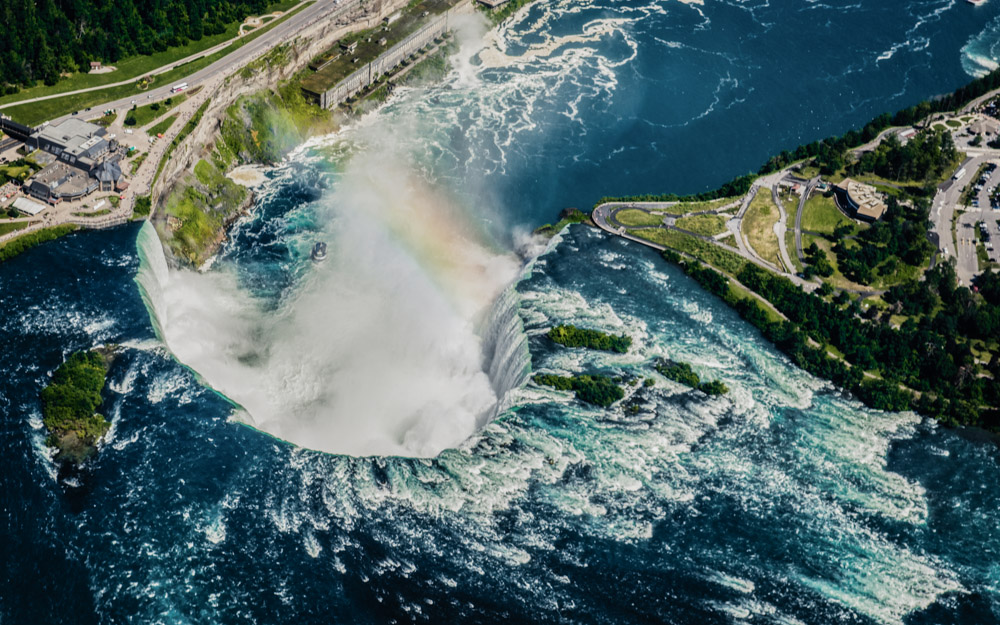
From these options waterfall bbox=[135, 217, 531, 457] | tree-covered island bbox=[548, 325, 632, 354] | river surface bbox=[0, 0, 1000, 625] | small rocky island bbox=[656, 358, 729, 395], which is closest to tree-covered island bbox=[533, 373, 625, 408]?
river surface bbox=[0, 0, 1000, 625]

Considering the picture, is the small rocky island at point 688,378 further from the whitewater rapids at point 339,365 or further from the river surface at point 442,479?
the whitewater rapids at point 339,365

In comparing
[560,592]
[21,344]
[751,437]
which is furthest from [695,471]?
[21,344]

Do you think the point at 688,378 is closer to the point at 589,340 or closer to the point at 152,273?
the point at 589,340

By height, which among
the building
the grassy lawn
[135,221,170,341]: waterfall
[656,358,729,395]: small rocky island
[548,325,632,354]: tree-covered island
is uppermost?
the building

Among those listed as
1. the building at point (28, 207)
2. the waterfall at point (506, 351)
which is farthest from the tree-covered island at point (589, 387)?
the building at point (28, 207)

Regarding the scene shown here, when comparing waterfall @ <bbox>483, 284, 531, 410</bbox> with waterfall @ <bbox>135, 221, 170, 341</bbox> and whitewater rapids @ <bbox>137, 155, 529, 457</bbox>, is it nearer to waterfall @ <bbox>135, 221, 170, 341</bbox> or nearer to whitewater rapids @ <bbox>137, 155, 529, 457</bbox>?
whitewater rapids @ <bbox>137, 155, 529, 457</bbox>

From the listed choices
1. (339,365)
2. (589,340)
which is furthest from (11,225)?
(589,340)
